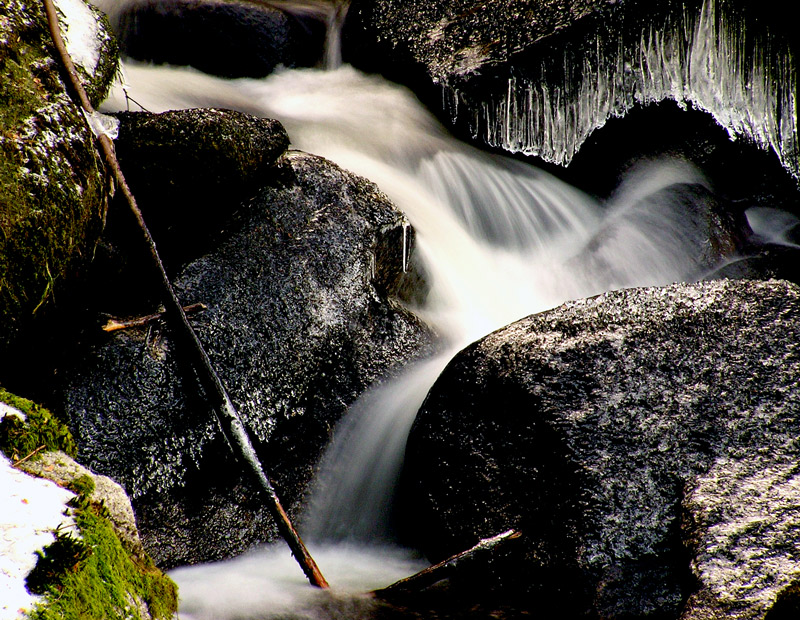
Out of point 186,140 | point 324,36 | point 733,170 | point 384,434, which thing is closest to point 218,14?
point 324,36

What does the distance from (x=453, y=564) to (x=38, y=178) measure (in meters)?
2.49

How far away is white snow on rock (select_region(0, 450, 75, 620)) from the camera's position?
1.53m

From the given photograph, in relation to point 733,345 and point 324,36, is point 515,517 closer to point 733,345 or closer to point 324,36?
point 733,345

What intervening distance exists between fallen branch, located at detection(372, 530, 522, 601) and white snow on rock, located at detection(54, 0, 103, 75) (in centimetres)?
346

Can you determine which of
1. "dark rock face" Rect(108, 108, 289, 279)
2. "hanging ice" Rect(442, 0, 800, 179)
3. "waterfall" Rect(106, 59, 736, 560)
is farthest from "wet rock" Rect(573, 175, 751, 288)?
"dark rock face" Rect(108, 108, 289, 279)

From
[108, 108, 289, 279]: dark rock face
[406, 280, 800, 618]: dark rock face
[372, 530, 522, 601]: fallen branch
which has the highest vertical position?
[108, 108, 289, 279]: dark rock face

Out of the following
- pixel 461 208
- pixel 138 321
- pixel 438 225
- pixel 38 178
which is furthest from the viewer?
pixel 461 208

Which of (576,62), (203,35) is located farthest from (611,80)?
(203,35)

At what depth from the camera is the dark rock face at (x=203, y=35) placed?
7133 mm

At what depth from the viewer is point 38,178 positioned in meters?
2.81

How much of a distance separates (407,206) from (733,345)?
3253 mm

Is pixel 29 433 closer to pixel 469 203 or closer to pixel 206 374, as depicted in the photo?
pixel 206 374

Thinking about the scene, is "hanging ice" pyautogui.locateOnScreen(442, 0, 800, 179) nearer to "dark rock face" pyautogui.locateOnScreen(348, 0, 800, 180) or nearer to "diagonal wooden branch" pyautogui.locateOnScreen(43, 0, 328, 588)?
"dark rock face" pyautogui.locateOnScreen(348, 0, 800, 180)

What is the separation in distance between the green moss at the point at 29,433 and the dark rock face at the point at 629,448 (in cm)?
184
